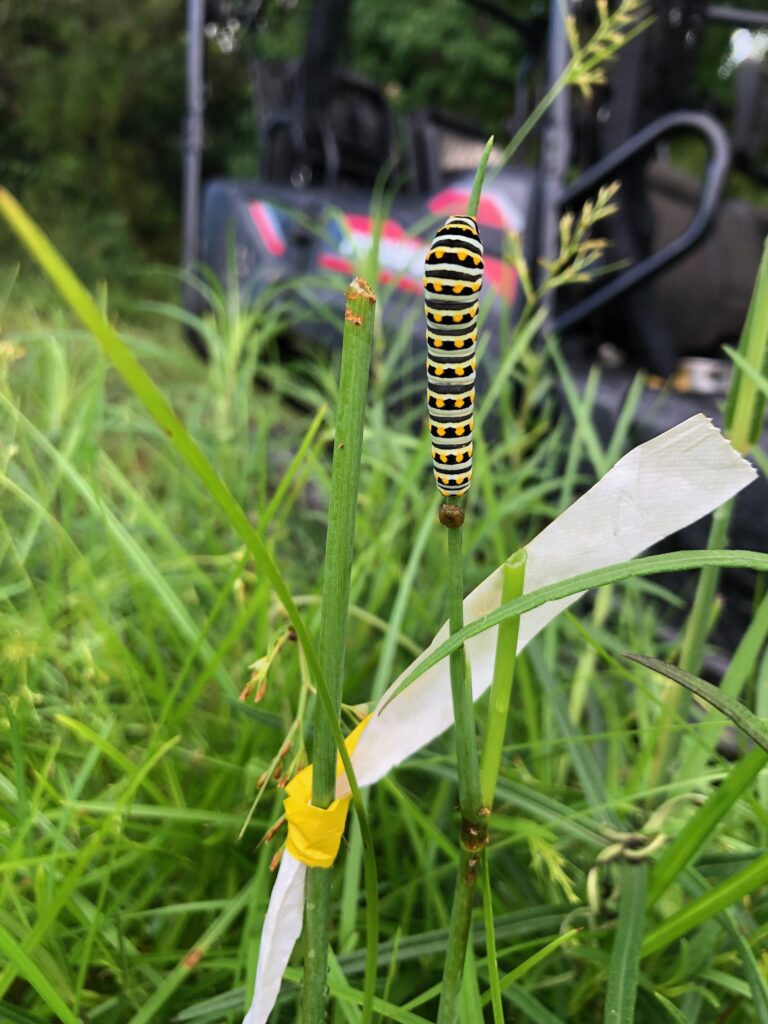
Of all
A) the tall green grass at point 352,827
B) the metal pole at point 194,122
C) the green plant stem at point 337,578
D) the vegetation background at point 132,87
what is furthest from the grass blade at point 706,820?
the vegetation background at point 132,87

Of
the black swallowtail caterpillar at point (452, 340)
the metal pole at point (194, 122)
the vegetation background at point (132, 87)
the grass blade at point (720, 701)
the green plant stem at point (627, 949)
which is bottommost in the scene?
the green plant stem at point (627, 949)

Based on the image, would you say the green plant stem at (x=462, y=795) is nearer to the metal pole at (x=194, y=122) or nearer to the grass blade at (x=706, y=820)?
the grass blade at (x=706, y=820)

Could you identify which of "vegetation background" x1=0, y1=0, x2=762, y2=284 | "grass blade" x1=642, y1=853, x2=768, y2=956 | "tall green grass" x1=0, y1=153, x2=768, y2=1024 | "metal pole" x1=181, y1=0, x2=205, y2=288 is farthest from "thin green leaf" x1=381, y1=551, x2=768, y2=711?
"vegetation background" x1=0, y1=0, x2=762, y2=284

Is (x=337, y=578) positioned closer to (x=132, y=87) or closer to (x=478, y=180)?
(x=478, y=180)

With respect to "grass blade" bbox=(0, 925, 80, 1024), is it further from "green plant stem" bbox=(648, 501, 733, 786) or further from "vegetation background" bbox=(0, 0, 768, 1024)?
"green plant stem" bbox=(648, 501, 733, 786)

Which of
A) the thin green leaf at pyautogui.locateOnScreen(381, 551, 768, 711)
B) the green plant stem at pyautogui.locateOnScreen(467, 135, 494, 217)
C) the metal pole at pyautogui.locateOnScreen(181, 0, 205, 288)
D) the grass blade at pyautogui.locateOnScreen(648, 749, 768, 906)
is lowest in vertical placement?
the grass blade at pyautogui.locateOnScreen(648, 749, 768, 906)

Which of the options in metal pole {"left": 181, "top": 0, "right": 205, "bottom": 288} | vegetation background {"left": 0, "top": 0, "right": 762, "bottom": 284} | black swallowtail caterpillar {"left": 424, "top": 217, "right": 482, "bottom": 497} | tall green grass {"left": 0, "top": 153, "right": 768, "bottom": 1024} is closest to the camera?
black swallowtail caterpillar {"left": 424, "top": 217, "right": 482, "bottom": 497}

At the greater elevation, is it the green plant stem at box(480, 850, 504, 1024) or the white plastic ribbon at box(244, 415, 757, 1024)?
the white plastic ribbon at box(244, 415, 757, 1024)
